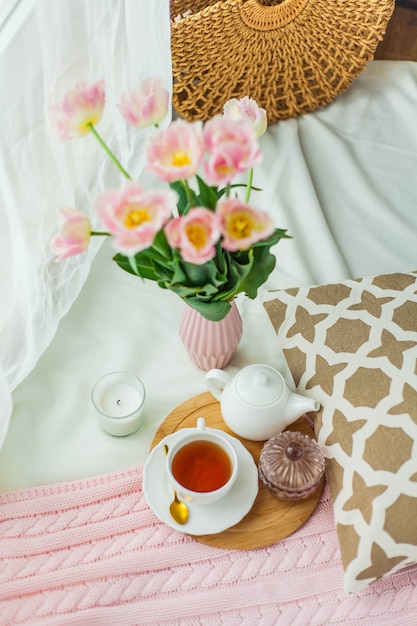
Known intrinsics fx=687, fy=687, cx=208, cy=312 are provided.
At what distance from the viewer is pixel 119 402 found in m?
0.92

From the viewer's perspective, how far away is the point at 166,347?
1028mm

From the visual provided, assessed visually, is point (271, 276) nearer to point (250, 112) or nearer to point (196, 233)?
point (250, 112)

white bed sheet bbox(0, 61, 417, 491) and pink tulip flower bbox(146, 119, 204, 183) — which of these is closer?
pink tulip flower bbox(146, 119, 204, 183)

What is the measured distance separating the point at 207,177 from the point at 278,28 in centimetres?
74

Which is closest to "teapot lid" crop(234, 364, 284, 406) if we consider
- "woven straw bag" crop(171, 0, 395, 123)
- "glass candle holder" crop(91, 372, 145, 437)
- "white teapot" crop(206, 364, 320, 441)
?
"white teapot" crop(206, 364, 320, 441)

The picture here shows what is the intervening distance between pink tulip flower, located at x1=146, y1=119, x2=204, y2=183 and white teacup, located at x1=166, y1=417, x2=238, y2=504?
0.35m

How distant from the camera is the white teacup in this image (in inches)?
31.9

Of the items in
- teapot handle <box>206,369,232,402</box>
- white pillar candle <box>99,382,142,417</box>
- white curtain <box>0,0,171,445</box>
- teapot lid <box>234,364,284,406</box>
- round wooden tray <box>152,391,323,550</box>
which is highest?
white curtain <box>0,0,171,445</box>

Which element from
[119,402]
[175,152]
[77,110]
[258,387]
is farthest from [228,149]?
[119,402]

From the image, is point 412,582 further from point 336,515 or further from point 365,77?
point 365,77

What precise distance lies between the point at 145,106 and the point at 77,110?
0.22ft

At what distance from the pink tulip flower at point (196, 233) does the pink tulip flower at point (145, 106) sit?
125mm

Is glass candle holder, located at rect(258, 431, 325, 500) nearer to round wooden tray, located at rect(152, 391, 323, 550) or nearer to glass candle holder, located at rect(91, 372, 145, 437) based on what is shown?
round wooden tray, located at rect(152, 391, 323, 550)

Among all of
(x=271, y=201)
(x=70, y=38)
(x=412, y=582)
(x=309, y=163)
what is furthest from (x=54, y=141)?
(x=412, y=582)
